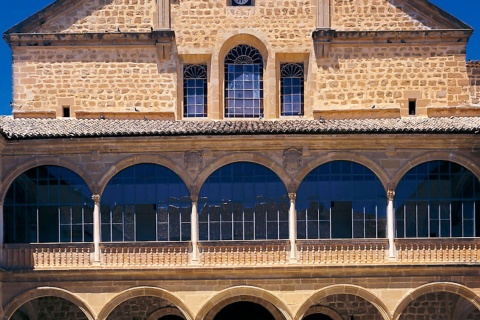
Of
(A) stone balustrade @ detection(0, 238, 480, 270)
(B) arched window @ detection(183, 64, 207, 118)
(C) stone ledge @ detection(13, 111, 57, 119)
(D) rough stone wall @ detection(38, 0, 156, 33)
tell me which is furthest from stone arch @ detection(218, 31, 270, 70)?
(A) stone balustrade @ detection(0, 238, 480, 270)

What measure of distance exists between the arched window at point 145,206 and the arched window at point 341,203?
3.44 metres


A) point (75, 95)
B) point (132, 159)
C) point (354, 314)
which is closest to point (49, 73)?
point (75, 95)

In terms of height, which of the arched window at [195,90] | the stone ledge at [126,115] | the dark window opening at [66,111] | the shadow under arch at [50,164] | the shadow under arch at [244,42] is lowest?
the shadow under arch at [50,164]

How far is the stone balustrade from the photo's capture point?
29906mm

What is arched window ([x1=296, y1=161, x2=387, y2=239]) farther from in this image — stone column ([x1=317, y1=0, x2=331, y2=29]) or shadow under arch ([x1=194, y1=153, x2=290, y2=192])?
stone column ([x1=317, y1=0, x2=331, y2=29])

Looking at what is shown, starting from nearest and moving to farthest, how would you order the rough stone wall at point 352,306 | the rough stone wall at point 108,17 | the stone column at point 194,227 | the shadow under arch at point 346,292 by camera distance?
the shadow under arch at point 346,292
the stone column at point 194,227
the rough stone wall at point 352,306
the rough stone wall at point 108,17

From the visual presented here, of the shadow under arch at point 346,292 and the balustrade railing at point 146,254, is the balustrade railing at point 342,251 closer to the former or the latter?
the shadow under arch at point 346,292

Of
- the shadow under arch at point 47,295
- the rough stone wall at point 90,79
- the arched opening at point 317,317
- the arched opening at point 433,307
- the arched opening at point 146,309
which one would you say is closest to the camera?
the shadow under arch at point 47,295

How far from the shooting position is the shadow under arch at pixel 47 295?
2967 cm

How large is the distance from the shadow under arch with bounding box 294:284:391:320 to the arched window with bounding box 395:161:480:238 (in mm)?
1954

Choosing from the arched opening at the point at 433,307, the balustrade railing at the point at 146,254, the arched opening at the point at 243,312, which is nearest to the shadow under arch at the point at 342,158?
the balustrade railing at the point at 146,254

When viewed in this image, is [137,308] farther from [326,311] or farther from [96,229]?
[326,311]

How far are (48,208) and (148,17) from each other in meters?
7.41

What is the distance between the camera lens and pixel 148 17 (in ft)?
111
